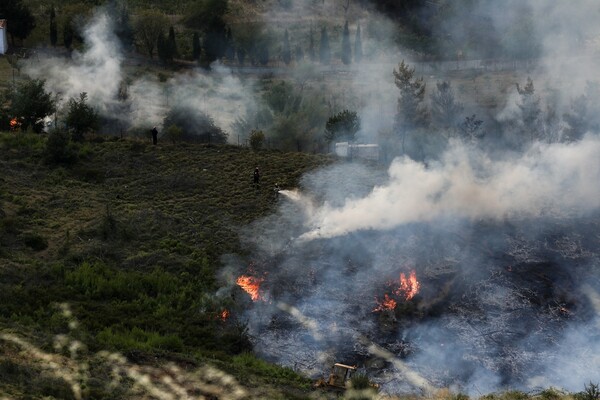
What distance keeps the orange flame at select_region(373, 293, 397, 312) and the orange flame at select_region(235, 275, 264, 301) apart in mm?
4877

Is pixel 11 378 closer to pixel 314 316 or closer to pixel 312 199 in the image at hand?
pixel 314 316

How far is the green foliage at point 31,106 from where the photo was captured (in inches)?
1812

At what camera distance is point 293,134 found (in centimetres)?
5069

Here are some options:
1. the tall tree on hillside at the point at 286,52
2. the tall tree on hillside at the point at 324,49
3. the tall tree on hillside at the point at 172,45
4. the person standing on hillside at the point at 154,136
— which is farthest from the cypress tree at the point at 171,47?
the person standing on hillside at the point at 154,136

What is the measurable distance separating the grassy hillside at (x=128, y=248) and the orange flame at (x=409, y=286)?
6.70 m

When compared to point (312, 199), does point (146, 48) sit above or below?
above

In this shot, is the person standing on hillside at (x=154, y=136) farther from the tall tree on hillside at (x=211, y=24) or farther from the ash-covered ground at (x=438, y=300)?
the tall tree on hillside at (x=211, y=24)

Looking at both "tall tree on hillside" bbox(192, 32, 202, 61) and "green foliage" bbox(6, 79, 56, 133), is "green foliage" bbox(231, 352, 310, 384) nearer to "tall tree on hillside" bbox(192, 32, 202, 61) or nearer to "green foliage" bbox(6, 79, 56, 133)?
"green foliage" bbox(6, 79, 56, 133)

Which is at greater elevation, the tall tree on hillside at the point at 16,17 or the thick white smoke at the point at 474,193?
the tall tree on hillside at the point at 16,17

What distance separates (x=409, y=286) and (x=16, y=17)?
51655 millimetres

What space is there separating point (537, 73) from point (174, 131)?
1489 inches

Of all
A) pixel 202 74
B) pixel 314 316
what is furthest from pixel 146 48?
pixel 314 316

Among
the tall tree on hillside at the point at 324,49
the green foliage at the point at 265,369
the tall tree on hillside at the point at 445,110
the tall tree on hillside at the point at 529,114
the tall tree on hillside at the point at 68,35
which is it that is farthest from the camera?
the tall tree on hillside at the point at 324,49

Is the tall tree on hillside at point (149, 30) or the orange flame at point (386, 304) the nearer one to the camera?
the orange flame at point (386, 304)
